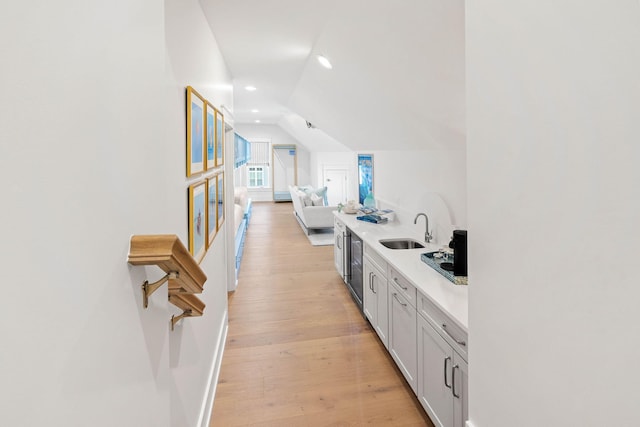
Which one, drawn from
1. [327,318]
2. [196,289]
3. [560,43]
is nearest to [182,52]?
[196,289]

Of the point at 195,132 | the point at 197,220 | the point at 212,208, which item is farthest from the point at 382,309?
the point at 195,132

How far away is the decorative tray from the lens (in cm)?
204

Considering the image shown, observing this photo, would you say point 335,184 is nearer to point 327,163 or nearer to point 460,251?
point 327,163

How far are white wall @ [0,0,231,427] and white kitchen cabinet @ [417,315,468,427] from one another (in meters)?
1.29

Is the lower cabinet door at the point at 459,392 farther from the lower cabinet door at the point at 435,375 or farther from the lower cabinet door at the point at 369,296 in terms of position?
the lower cabinet door at the point at 369,296

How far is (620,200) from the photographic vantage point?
1.74ft

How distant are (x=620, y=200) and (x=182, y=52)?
163 centimetres

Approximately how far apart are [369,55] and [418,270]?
1.41 m

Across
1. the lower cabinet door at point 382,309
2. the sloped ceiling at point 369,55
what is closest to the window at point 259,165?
the sloped ceiling at point 369,55

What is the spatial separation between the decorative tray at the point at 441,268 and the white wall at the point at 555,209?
119 cm

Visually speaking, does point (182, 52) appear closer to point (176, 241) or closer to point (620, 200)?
point (176, 241)

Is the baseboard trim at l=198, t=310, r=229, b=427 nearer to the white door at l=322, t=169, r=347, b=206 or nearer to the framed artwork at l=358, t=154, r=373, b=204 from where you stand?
the framed artwork at l=358, t=154, r=373, b=204

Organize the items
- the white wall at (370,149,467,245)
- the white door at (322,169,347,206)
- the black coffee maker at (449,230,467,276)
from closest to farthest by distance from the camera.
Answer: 1. the black coffee maker at (449,230,467,276)
2. the white wall at (370,149,467,245)
3. the white door at (322,169,347,206)

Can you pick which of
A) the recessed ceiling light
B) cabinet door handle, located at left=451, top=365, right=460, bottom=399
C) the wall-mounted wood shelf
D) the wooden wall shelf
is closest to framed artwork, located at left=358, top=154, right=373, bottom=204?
the recessed ceiling light
